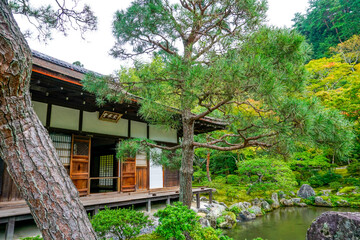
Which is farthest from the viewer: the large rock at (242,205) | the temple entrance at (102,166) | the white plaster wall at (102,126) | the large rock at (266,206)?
the large rock at (266,206)

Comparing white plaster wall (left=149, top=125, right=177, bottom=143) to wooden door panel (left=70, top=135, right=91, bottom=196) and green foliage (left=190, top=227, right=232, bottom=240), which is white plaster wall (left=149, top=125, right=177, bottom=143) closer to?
wooden door panel (left=70, top=135, right=91, bottom=196)

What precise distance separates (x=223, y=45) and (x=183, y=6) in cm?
116

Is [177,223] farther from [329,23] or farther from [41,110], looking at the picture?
[329,23]

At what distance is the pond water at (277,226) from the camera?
20.4 feet

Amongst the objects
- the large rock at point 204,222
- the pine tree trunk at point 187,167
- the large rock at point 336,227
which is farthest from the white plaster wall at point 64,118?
the large rock at point 336,227

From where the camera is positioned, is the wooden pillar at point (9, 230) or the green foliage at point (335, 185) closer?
the wooden pillar at point (9, 230)

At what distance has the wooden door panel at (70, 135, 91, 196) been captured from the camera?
19.0 ft

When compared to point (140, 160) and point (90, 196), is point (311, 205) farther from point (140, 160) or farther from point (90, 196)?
point (90, 196)

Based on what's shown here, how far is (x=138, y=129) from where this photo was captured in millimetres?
7449

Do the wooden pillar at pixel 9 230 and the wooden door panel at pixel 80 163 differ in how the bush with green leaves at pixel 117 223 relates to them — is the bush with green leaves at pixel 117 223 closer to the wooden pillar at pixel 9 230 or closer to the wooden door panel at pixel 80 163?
the wooden pillar at pixel 9 230

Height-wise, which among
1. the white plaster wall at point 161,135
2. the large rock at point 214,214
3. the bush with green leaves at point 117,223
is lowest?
the large rock at point 214,214

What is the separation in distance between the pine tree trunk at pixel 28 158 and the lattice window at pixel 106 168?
8437 mm

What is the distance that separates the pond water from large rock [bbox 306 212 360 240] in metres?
1.94

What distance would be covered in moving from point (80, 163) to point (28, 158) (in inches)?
194
